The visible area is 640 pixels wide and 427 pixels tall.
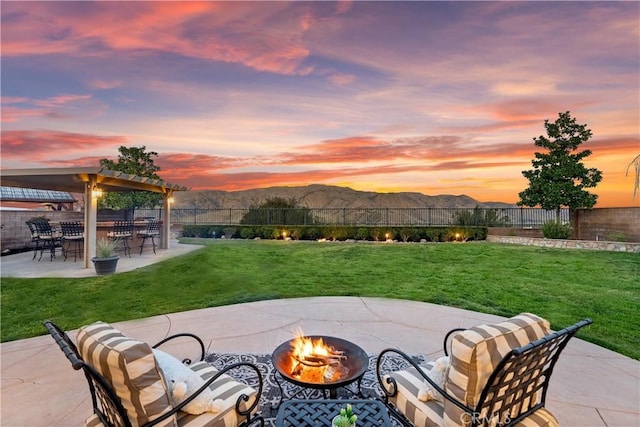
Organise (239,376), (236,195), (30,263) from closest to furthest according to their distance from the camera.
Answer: (239,376) → (30,263) → (236,195)

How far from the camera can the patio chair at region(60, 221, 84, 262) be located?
30.7 ft

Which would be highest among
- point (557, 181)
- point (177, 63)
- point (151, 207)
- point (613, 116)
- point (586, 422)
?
point (177, 63)

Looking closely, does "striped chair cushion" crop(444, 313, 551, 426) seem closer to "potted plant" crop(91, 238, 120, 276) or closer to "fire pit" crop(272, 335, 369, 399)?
"fire pit" crop(272, 335, 369, 399)

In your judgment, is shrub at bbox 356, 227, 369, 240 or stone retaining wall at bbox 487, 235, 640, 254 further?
shrub at bbox 356, 227, 369, 240

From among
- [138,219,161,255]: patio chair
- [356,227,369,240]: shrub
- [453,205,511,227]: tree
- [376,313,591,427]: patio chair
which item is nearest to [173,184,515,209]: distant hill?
[453,205,511,227]: tree

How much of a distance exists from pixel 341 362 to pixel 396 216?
766 inches

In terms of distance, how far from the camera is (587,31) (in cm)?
712

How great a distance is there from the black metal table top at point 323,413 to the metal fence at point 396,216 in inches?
632

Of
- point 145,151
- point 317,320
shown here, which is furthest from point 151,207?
point 317,320

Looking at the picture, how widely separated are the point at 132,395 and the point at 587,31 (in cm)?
1044

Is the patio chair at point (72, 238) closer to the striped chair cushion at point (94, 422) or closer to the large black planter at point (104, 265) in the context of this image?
the large black planter at point (104, 265)

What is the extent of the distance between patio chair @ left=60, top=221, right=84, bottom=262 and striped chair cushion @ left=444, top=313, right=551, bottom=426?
11.4 meters

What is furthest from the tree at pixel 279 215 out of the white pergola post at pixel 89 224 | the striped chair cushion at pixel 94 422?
the striped chair cushion at pixel 94 422

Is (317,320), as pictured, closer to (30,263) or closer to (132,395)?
(132,395)
